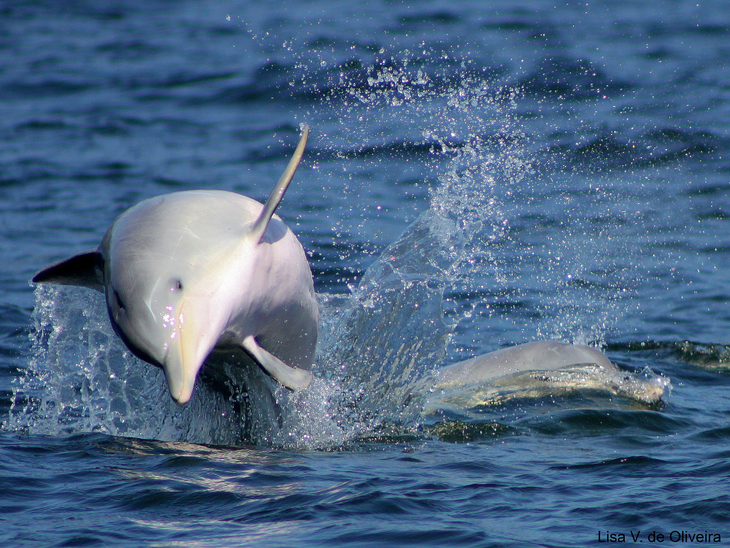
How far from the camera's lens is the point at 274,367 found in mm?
5098

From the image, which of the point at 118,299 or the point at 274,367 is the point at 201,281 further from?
the point at 274,367

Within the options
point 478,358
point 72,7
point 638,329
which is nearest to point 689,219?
point 638,329

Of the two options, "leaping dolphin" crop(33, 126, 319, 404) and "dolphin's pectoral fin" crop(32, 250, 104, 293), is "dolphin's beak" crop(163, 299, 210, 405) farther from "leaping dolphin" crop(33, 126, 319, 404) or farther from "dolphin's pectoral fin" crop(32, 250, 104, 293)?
"dolphin's pectoral fin" crop(32, 250, 104, 293)

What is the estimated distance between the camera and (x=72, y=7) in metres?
28.8

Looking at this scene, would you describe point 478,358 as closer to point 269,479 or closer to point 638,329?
point 638,329

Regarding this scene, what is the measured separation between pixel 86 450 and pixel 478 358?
382 cm

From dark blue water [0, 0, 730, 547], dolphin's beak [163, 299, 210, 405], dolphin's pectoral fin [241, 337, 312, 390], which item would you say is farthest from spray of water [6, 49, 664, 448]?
dolphin's beak [163, 299, 210, 405]

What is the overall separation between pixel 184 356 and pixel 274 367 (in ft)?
2.33

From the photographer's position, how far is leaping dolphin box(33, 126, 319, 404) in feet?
15.0

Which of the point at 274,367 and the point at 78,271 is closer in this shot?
the point at 274,367

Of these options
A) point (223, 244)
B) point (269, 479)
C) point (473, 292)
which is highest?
point (223, 244)

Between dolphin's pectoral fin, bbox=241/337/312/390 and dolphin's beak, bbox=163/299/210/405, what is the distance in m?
0.44

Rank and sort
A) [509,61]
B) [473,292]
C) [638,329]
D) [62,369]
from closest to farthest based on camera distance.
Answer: [62,369]
[638,329]
[473,292]
[509,61]

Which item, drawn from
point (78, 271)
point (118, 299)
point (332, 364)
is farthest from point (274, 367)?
point (332, 364)
